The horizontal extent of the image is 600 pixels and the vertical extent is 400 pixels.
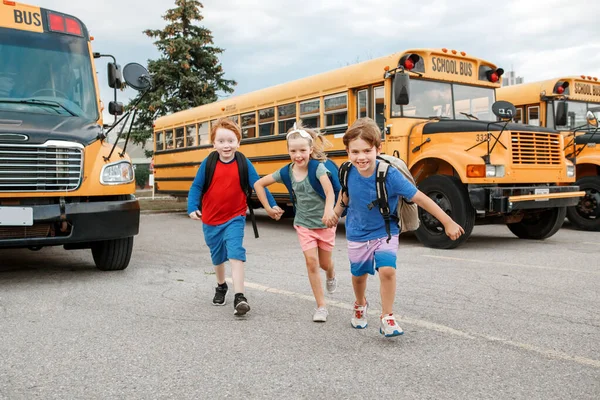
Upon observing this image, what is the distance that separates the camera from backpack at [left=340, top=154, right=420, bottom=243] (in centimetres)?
349

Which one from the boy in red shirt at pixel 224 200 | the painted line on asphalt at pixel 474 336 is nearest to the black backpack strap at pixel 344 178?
the boy in red shirt at pixel 224 200

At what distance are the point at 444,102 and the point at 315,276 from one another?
5222 millimetres

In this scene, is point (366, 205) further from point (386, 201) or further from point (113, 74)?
point (113, 74)

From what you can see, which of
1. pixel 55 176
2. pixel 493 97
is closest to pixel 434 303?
pixel 55 176

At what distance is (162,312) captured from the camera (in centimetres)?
416

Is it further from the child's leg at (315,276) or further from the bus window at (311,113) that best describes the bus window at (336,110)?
the child's leg at (315,276)

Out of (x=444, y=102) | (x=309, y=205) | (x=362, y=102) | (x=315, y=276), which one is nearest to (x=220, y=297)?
(x=315, y=276)

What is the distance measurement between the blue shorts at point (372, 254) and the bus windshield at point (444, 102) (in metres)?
4.91

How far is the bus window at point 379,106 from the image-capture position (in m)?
8.41

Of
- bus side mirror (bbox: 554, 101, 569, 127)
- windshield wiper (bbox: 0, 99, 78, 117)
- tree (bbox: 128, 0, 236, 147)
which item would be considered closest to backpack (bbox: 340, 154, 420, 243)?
windshield wiper (bbox: 0, 99, 78, 117)

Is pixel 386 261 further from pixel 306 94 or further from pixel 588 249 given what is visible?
pixel 306 94

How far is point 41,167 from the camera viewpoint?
5059 millimetres

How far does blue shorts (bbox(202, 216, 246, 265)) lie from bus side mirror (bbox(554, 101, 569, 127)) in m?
7.62

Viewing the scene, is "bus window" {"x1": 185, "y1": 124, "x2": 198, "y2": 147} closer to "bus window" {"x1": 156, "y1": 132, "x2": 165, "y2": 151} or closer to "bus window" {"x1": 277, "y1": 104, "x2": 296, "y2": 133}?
"bus window" {"x1": 156, "y1": 132, "x2": 165, "y2": 151}
